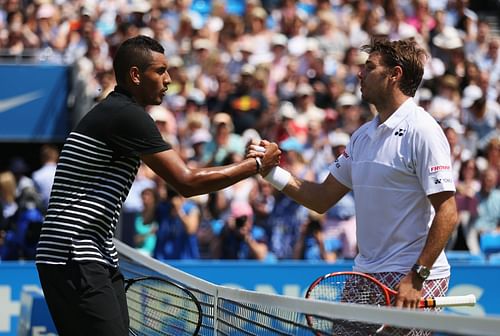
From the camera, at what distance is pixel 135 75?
5.15m

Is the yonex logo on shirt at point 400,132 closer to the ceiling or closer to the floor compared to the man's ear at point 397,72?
closer to the floor

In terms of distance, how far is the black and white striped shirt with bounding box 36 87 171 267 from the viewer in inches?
193

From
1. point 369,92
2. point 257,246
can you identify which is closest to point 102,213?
point 369,92

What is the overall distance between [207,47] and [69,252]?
989 centimetres

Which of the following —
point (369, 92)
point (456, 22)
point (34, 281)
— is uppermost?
point (456, 22)

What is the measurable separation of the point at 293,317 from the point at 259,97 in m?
9.66

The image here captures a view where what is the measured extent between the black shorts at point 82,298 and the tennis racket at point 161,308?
58cm

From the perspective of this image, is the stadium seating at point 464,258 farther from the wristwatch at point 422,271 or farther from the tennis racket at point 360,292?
the wristwatch at point 422,271

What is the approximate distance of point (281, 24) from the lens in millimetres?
16203

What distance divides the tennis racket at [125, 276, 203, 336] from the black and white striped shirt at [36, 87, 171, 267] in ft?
2.48

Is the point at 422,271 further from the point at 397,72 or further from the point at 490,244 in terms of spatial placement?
the point at 490,244

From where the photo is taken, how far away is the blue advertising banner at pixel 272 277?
1010cm

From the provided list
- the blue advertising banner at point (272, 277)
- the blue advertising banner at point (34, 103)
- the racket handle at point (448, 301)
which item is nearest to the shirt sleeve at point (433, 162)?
the racket handle at point (448, 301)

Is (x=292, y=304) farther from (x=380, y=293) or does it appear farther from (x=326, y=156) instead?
(x=326, y=156)
